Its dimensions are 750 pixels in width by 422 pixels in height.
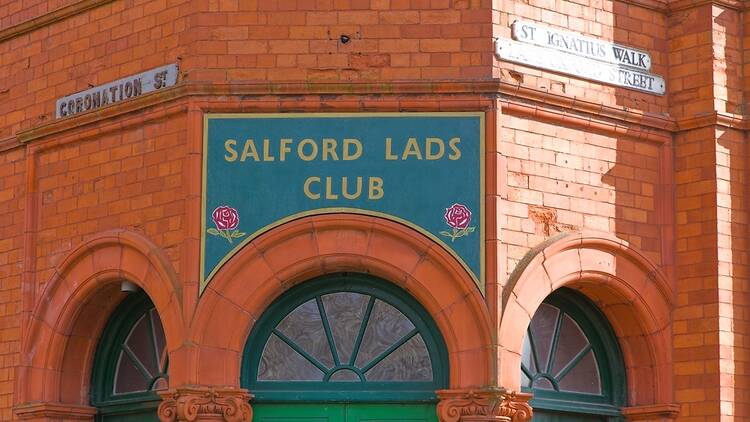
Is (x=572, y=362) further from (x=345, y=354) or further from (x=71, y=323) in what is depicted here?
(x=71, y=323)

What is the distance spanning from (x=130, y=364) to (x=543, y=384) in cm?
411

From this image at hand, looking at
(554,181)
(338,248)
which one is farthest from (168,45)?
(554,181)

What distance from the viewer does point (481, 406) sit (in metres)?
13.8

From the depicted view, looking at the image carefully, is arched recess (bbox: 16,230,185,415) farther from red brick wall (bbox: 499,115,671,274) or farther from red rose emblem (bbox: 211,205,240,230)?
red brick wall (bbox: 499,115,671,274)

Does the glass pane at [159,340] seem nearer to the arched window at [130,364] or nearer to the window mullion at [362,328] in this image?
the arched window at [130,364]

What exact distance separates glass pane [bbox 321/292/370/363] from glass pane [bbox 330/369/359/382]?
0.10 metres

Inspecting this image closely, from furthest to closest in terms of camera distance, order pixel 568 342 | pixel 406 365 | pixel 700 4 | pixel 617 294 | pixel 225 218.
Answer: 1. pixel 700 4
2. pixel 568 342
3. pixel 617 294
4. pixel 406 365
5. pixel 225 218

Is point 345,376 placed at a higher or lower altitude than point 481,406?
higher

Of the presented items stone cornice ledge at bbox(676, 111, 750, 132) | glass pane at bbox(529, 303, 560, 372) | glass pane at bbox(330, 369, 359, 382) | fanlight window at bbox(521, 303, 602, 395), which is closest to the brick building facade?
stone cornice ledge at bbox(676, 111, 750, 132)

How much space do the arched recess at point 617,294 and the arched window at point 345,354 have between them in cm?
86

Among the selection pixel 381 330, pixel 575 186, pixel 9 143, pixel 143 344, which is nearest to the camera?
pixel 381 330

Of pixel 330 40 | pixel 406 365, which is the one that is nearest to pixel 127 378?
pixel 406 365

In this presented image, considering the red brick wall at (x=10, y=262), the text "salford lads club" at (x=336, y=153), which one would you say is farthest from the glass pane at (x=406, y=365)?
the red brick wall at (x=10, y=262)

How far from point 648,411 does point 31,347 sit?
20.0 ft
